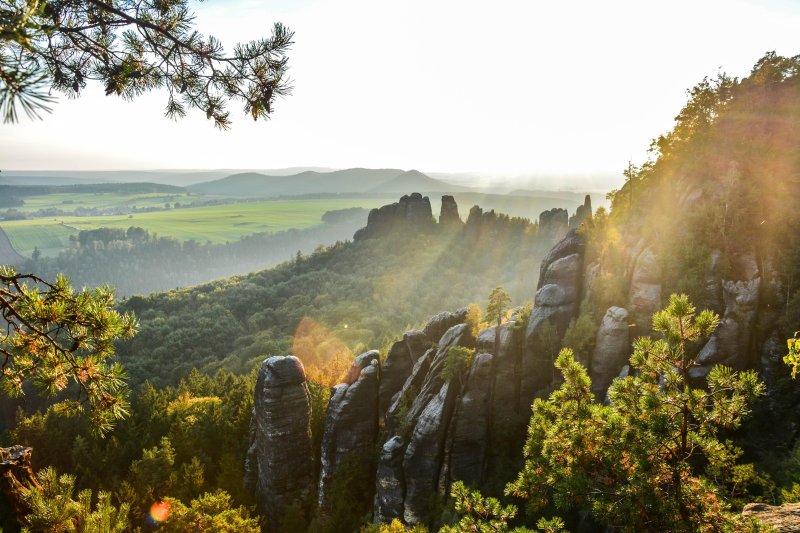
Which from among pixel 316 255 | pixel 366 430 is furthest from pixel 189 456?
pixel 316 255

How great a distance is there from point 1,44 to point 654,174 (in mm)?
40189

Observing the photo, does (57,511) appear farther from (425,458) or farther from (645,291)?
(645,291)

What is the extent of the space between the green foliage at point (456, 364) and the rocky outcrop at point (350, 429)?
8995 mm

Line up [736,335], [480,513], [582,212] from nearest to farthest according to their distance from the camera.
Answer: [480,513]
[736,335]
[582,212]

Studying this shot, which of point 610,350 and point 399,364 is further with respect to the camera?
point 399,364

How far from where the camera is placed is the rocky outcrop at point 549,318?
31.5m

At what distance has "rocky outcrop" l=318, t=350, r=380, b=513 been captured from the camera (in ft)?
114

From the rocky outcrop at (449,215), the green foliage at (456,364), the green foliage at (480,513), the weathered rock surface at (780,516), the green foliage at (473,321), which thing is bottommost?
the green foliage at (456,364)

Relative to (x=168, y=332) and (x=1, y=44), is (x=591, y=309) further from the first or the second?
(x=168, y=332)

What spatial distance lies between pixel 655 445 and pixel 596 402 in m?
22.3

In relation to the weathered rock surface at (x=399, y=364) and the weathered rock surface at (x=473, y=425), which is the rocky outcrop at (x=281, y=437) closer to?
the weathered rock surface at (x=399, y=364)

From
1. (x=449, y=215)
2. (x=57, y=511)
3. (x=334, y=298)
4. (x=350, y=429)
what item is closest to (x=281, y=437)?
(x=350, y=429)

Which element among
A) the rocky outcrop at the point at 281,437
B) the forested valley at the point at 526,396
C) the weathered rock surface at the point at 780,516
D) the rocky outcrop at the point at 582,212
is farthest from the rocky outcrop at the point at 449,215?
the weathered rock surface at the point at 780,516

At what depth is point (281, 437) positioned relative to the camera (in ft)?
111
